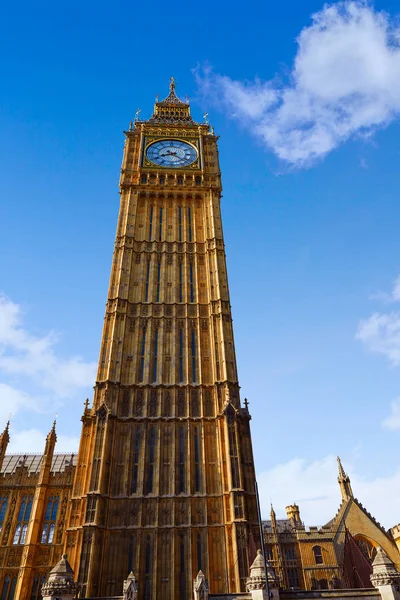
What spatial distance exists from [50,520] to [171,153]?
129ft

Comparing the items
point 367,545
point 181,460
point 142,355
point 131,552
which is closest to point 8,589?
point 131,552

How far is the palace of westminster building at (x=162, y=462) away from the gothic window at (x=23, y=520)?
100mm

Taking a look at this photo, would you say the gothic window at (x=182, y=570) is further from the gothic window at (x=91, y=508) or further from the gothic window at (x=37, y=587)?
the gothic window at (x=37, y=587)

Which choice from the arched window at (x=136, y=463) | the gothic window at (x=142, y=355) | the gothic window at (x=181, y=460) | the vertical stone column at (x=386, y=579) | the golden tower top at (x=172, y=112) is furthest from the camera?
the golden tower top at (x=172, y=112)

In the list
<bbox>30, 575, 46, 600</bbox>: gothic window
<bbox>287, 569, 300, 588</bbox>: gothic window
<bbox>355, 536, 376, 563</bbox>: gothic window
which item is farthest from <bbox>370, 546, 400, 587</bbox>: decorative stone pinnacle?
<bbox>287, 569, 300, 588</bbox>: gothic window

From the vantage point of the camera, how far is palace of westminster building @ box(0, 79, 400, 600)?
28094mm

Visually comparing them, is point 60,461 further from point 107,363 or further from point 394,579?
point 394,579

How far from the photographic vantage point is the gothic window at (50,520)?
33750 mm

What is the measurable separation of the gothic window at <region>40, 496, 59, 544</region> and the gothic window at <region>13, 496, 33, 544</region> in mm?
1579

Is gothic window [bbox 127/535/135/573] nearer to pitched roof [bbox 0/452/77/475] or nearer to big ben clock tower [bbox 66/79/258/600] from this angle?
big ben clock tower [bbox 66/79/258/600]

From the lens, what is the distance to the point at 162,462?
31938 mm

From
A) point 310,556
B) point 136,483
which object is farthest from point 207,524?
point 310,556

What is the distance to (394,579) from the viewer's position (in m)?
21.6

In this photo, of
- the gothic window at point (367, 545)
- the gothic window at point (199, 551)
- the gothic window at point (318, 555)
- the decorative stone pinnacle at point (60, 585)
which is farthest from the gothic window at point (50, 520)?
the gothic window at point (367, 545)
